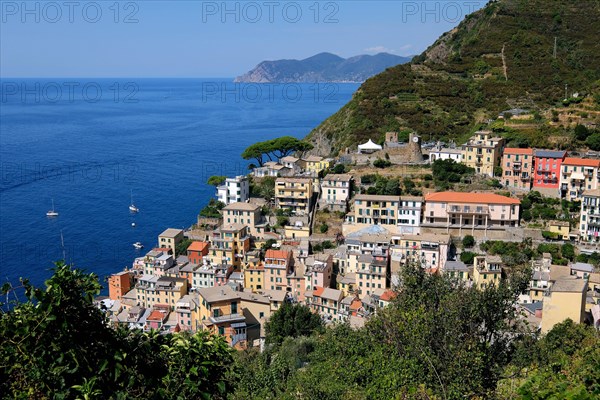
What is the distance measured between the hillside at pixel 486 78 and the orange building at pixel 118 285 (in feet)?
69.4

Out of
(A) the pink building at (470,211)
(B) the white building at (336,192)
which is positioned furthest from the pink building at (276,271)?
(A) the pink building at (470,211)

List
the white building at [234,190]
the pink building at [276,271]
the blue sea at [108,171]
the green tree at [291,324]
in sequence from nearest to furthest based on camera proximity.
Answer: the green tree at [291,324]
the pink building at [276,271]
the white building at [234,190]
the blue sea at [108,171]

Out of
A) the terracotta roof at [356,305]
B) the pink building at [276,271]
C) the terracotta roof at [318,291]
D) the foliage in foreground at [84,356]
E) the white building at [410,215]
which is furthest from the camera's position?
the white building at [410,215]

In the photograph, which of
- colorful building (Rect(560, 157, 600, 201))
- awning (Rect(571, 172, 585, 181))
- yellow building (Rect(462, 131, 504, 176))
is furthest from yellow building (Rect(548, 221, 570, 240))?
A: yellow building (Rect(462, 131, 504, 176))

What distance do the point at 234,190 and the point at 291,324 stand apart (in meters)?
13.9

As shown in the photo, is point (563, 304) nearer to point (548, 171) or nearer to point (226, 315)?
point (548, 171)

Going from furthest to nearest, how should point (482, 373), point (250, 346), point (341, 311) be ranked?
1. point (341, 311)
2. point (250, 346)
3. point (482, 373)

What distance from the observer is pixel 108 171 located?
6119 centimetres

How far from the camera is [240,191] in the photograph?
35844 millimetres

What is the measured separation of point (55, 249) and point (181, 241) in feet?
32.6

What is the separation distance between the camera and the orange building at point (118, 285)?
3041cm

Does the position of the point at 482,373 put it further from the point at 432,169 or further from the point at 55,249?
the point at 55,249

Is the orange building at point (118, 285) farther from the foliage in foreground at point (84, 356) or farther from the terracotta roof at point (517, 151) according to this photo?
the foliage in foreground at point (84, 356)

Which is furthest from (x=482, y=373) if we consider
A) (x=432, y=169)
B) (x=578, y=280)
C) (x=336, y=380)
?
(x=432, y=169)
